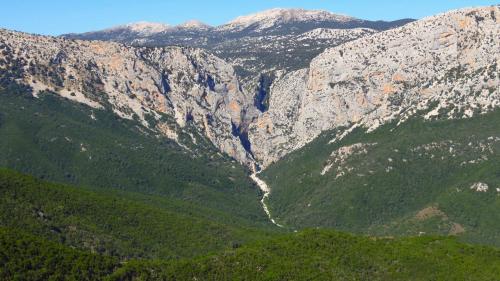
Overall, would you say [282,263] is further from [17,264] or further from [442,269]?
[17,264]

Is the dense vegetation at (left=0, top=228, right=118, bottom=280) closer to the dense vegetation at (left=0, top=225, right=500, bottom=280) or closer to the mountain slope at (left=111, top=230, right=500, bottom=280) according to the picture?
the dense vegetation at (left=0, top=225, right=500, bottom=280)

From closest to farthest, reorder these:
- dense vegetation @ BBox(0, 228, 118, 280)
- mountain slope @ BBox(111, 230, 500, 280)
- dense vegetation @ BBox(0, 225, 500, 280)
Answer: dense vegetation @ BBox(0, 228, 118, 280)
dense vegetation @ BBox(0, 225, 500, 280)
mountain slope @ BBox(111, 230, 500, 280)

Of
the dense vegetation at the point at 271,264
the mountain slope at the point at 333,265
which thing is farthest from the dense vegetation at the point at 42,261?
the mountain slope at the point at 333,265

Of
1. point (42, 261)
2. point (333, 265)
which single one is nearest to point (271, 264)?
point (333, 265)

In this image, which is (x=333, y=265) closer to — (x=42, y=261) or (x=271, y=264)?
(x=271, y=264)

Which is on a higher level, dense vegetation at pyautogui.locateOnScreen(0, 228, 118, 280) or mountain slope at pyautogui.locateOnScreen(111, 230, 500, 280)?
dense vegetation at pyautogui.locateOnScreen(0, 228, 118, 280)

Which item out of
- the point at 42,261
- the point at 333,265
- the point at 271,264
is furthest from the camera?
the point at 333,265

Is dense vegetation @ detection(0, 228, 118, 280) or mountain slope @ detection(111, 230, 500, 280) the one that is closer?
dense vegetation @ detection(0, 228, 118, 280)

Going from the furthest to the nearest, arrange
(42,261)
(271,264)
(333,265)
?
(333,265) < (271,264) < (42,261)

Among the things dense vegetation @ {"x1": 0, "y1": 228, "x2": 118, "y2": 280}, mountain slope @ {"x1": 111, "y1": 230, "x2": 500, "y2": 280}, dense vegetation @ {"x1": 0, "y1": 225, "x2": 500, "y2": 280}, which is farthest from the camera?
mountain slope @ {"x1": 111, "y1": 230, "x2": 500, "y2": 280}

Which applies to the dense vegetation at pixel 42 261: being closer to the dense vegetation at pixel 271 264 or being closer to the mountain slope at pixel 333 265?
the dense vegetation at pixel 271 264

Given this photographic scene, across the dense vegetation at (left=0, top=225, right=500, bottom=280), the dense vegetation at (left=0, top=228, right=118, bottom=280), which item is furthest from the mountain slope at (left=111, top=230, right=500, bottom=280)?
the dense vegetation at (left=0, top=228, right=118, bottom=280)

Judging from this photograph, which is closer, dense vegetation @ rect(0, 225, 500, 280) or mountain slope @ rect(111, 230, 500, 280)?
dense vegetation @ rect(0, 225, 500, 280)
